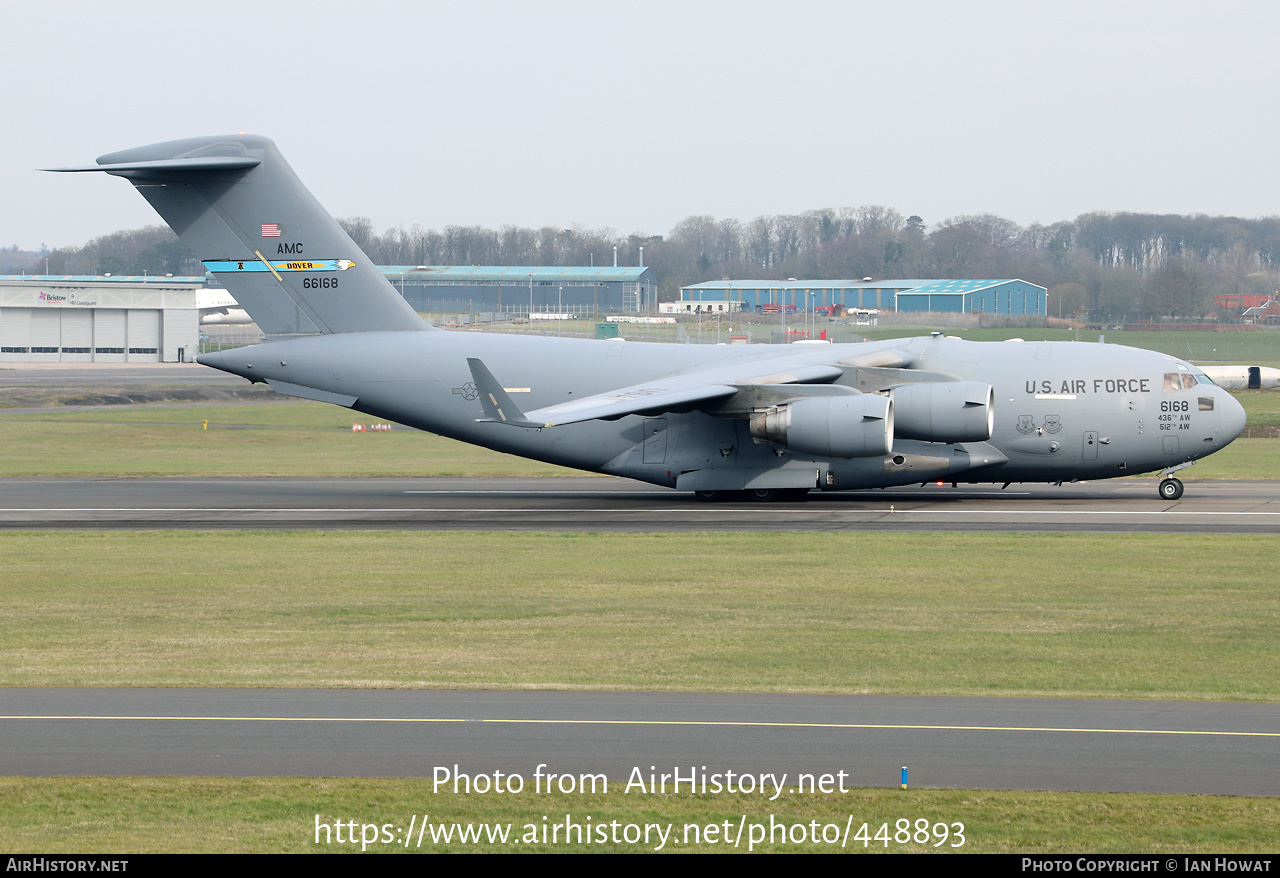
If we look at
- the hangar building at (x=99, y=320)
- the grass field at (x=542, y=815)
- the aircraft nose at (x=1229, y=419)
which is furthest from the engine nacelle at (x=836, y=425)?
the hangar building at (x=99, y=320)

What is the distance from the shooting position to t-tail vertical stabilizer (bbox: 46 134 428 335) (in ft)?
94.9

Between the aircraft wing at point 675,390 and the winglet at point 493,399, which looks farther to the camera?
the winglet at point 493,399

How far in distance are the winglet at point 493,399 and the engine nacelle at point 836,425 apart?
17.5 ft

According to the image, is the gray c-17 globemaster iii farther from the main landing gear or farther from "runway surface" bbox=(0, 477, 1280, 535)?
"runway surface" bbox=(0, 477, 1280, 535)

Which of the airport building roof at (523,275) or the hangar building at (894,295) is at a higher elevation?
the airport building roof at (523,275)

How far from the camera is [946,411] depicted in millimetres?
26938

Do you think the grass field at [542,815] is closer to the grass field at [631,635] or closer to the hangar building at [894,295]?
the grass field at [631,635]

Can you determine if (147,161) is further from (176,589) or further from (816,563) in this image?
(816,563)

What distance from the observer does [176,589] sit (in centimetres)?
1838

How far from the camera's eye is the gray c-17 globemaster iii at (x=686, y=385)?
2720 centimetres

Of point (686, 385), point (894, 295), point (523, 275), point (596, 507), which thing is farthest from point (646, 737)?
point (523, 275)

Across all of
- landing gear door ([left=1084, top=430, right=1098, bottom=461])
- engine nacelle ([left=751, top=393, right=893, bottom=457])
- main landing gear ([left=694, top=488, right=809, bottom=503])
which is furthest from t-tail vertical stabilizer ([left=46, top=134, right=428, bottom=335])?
landing gear door ([left=1084, top=430, right=1098, bottom=461])
